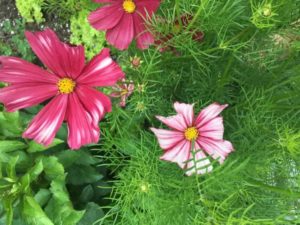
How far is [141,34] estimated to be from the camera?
2.46 ft

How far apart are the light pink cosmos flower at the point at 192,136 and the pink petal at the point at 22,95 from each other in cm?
19

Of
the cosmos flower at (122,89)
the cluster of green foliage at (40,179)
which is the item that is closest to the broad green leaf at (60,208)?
the cluster of green foliage at (40,179)

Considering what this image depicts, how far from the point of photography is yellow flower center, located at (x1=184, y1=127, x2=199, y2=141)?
74 centimetres

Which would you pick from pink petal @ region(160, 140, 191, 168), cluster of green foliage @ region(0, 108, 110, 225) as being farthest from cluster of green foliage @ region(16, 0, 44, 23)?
pink petal @ region(160, 140, 191, 168)

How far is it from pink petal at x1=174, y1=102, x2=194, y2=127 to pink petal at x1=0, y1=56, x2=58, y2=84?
21cm

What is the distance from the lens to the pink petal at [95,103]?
634mm

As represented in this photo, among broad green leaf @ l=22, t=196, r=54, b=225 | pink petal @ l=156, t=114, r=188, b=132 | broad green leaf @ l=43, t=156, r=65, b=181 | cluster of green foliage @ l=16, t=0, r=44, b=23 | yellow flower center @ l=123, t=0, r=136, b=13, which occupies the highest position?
cluster of green foliage @ l=16, t=0, r=44, b=23

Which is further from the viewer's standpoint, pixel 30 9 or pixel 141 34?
pixel 30 9

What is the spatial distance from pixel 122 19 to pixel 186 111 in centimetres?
20

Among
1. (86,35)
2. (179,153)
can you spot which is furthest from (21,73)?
(86,35)

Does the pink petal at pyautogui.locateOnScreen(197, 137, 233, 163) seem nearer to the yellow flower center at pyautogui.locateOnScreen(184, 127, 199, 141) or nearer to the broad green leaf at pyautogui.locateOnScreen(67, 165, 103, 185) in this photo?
the yellow flower center at pyautogui.locateOnScreen(184, 127, 199, 141)

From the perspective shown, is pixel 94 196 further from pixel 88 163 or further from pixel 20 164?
pixel 20 164

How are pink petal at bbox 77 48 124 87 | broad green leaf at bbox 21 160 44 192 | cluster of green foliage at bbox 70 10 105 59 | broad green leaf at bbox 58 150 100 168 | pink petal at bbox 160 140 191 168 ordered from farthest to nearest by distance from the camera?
1. cluster of green foliage at bbox 70 10 105 59
2. broad green leaf at bbox 58 150 100 168
3. broad green leaf at bbox 21 160 44 192
4. pink petal at bbox 160 140 191 168
5. pink petal at bbox 77 48 124 87

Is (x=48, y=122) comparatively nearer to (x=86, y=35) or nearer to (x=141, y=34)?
(x=141, y=34)
